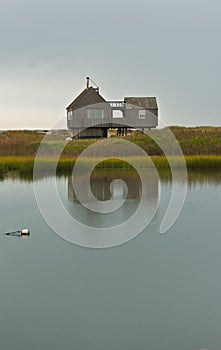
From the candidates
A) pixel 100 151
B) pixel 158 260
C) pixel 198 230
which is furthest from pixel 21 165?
pixel 158 260

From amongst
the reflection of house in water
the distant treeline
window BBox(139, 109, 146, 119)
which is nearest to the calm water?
the reflection of house in water

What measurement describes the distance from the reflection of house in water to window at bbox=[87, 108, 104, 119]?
290 inches

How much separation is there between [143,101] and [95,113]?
2.67 meters

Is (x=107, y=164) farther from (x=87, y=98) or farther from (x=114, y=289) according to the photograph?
(x=114, y=289)

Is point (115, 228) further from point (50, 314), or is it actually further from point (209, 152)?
point (209, 152)

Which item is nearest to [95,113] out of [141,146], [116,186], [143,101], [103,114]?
[103,114]

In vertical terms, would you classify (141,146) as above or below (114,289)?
above

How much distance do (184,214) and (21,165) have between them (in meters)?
8.16

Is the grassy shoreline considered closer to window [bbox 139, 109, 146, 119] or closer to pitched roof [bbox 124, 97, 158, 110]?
window [bbox 139, 109, 146, 119]

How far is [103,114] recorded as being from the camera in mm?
22719

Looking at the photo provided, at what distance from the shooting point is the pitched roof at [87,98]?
22.7 meters

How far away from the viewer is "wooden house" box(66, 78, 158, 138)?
2269cm

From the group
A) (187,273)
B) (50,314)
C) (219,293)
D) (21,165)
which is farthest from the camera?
(21,165)

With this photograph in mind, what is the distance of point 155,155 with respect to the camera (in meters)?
19.5
